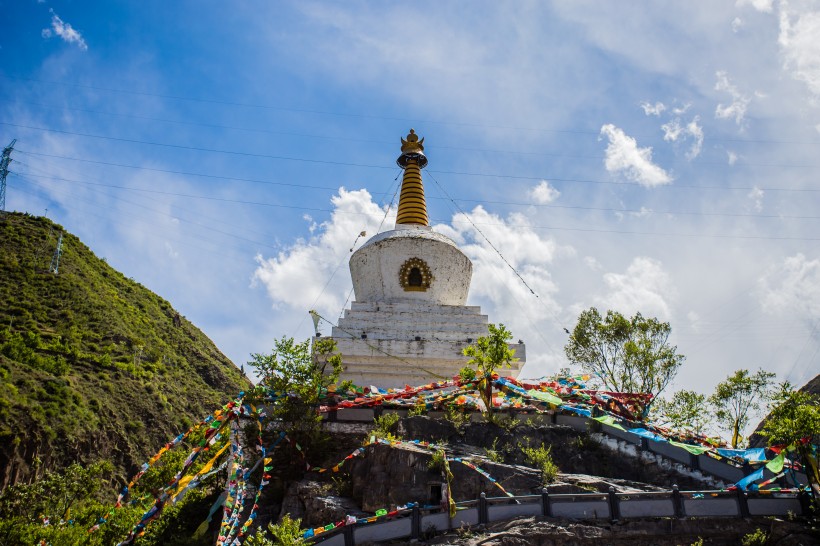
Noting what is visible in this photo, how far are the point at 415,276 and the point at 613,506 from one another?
12447mm

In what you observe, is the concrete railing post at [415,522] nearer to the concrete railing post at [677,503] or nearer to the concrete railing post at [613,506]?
the concrete railing post at [613,506]

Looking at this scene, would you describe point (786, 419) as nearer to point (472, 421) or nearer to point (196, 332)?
point (472, 421)

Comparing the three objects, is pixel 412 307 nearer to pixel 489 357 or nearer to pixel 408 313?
pixel 408 313

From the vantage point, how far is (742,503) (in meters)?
10.6

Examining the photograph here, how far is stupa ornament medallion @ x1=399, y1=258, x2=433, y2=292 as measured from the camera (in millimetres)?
21922

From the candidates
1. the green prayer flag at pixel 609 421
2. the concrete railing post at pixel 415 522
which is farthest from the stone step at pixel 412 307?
the concrete railing post at pixel 415 522

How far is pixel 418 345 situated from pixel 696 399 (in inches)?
312

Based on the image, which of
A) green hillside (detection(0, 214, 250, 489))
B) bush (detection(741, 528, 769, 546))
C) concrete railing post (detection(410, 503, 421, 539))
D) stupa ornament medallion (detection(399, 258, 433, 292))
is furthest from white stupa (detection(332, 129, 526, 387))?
green hillside (detection(0, 214, 250, 489))

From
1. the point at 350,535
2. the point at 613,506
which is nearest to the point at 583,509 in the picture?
the point at 613,506

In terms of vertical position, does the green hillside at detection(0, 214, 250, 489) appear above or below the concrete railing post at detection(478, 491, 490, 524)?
above

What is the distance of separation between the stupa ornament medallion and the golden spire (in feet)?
11.6

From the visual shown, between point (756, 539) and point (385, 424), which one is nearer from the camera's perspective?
point (756, 539)

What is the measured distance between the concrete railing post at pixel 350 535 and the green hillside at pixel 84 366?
17906mm

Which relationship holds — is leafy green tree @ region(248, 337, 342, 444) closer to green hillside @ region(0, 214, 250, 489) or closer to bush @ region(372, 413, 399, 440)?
bush @ region(372, 413, 399, 440)
